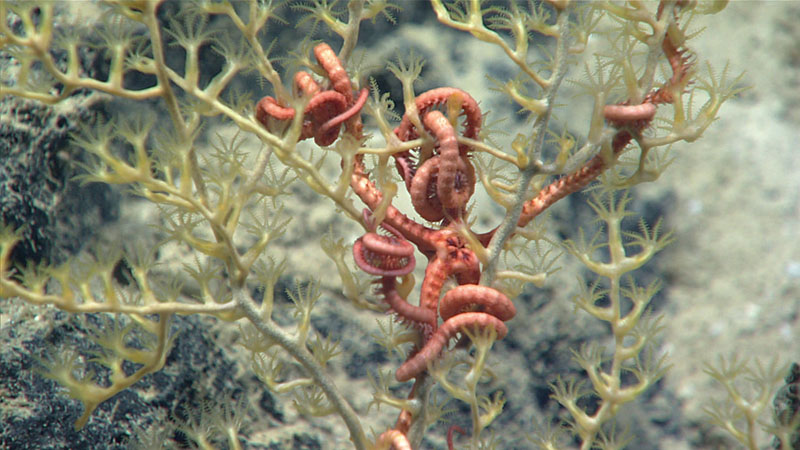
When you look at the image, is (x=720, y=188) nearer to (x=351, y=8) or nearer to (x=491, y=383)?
(x=491, y=383)

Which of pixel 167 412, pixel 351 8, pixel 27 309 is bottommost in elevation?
pixel 167 412

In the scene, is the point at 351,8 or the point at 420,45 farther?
Result: the point at 420,45

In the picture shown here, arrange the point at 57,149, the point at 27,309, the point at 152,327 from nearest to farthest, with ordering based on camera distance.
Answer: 1. the point at 152,327
2. the point at 27,309
3. the point at 57,149

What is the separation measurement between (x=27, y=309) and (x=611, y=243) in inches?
65.9

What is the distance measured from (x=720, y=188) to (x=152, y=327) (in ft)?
13.1

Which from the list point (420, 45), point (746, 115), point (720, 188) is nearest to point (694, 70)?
point (420, 45)

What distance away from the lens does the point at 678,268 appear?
12.7 feet

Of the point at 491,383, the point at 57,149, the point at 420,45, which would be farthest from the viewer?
the point at 420,45

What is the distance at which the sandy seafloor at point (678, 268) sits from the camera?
7.06 ft

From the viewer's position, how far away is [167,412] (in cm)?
170

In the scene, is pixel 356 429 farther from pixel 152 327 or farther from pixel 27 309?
pixel 27 309

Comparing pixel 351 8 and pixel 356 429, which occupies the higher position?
pixel 351 8

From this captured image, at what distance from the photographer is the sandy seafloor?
7.06 ft

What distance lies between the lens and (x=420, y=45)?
2.80m
